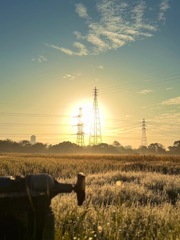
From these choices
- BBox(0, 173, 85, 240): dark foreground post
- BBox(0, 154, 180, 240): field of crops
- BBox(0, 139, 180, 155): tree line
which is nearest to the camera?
BBox(0, 173, 85, 240): dark foreground post

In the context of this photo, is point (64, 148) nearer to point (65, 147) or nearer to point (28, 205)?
point (65, 147)

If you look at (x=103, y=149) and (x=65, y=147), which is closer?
(x=65, y=147)

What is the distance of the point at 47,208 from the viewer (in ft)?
7.66

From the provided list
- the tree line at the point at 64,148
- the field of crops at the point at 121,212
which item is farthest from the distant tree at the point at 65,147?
the field of crops at the point at 121,212

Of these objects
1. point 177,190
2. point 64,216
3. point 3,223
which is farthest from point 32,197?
point 177,190

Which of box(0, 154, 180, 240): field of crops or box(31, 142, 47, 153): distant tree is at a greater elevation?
box(31, 142, 47, 153): distant tree

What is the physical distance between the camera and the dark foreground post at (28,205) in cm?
224

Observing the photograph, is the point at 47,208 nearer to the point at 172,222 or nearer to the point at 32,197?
the point at 32,197

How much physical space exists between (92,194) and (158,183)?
17.1 ft

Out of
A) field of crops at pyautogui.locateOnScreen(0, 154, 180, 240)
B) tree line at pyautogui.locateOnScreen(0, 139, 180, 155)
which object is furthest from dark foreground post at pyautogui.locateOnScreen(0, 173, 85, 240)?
tree line at pyautogui.locateOnScreen(0, 139, 180, 155)

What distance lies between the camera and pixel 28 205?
2.32 metres

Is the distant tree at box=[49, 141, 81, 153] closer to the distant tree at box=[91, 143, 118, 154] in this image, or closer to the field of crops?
the distant tree at box=[91, 143, 118, 154]

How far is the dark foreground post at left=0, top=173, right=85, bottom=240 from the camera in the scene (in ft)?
7.34

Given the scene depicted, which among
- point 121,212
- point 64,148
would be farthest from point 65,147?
point 121,212
